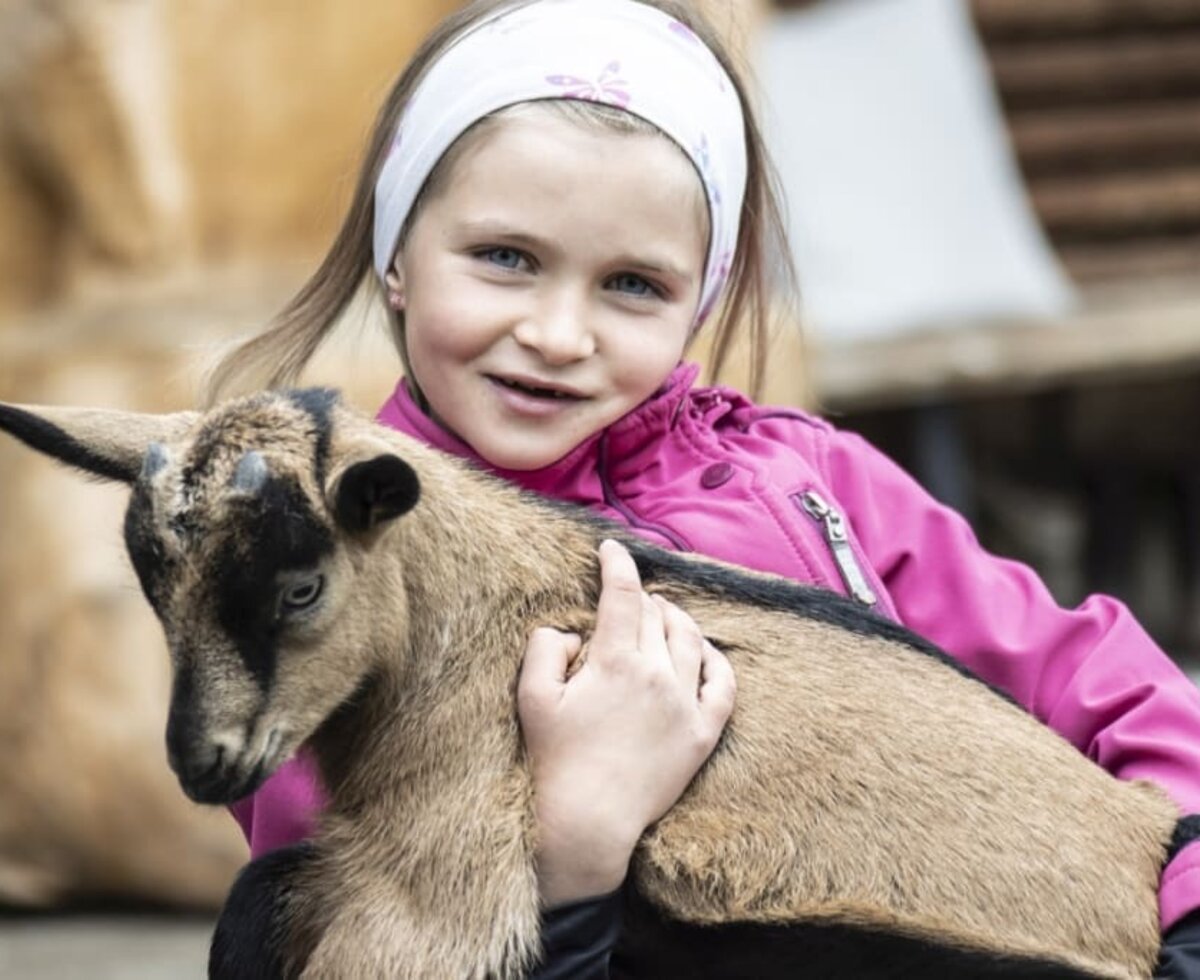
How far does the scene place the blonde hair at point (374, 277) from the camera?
138 inches

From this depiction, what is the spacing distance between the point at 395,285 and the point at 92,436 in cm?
63

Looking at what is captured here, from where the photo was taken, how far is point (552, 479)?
3.44 metres

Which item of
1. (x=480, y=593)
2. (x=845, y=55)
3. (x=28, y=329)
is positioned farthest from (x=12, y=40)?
(x=480, y=593)

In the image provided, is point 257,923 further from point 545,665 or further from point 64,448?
point 64,448

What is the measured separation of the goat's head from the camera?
277 cm

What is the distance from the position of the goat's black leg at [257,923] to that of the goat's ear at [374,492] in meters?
0.53

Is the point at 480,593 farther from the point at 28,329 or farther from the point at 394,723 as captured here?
the point at 28,329

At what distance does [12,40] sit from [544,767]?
5.13m

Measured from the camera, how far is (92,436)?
117 inches

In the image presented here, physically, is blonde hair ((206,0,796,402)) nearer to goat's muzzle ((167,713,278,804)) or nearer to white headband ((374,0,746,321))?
white headband ((374,0,746,321))

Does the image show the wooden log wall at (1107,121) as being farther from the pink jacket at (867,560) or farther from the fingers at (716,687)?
the fingers at (716,687)

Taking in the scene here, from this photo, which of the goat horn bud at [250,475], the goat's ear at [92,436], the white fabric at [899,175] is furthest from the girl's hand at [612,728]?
the white fabric at [899,175]

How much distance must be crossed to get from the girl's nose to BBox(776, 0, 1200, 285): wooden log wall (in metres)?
7.64

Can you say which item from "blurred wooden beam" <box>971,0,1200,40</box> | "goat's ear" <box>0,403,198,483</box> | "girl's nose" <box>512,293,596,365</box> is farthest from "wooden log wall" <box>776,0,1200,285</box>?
"goat's ear" <box>0,403,198,483</box>
